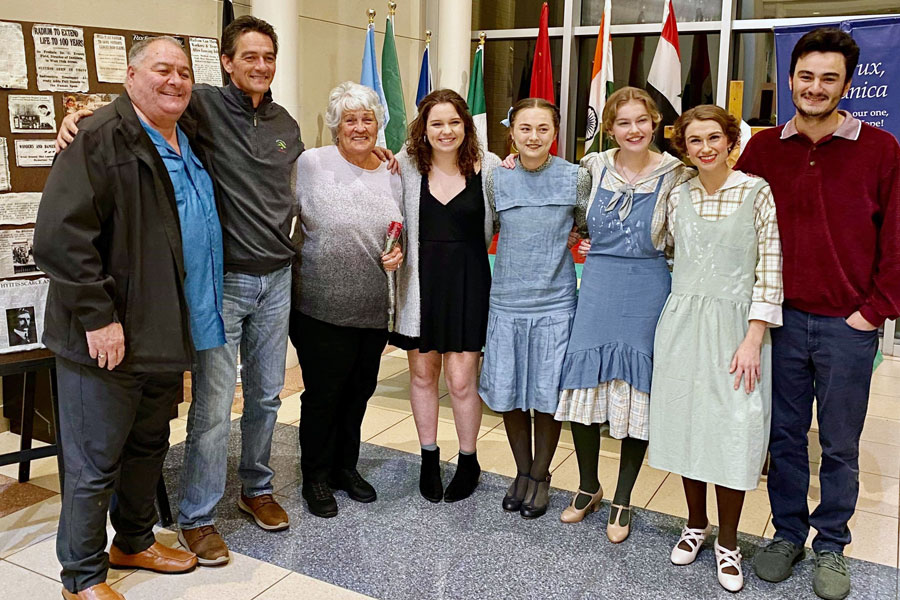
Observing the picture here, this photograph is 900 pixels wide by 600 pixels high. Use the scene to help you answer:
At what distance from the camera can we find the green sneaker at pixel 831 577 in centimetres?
236

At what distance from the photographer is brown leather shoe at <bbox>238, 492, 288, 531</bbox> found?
2.72 metres

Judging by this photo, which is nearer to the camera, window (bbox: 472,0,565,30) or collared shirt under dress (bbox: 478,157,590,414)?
collared shirt under dress (bbox: 478,157,590,414)

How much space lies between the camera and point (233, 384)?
2.50 metres

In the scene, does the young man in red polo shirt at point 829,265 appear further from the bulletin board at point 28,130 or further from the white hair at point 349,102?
the bulletin board at point 28,130

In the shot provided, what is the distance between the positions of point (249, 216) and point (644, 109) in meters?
1.27

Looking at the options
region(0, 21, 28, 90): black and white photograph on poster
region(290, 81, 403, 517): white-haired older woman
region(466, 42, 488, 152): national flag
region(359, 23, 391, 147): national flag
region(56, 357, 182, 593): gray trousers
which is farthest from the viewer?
region(466, 42, 488, 152): national flag

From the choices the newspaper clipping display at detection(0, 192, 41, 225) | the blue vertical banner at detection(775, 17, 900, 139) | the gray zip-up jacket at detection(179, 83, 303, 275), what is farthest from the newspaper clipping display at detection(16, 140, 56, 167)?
the blue vertical banner at detection(775, 17, 900, 139)

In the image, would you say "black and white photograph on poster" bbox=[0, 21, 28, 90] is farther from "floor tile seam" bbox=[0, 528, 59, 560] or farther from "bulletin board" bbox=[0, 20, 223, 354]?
"floor tile seam" bbox=[0, 528, 59, 560]

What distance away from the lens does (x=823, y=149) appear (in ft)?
7.48

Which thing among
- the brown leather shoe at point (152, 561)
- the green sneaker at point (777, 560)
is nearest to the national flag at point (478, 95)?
the green sneaker at point (777, 560)

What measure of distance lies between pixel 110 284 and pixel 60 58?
3.41 feet

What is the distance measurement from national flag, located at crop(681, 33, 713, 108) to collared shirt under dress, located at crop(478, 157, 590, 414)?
12.8 ft

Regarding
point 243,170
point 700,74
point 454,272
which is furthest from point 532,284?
point 700,74

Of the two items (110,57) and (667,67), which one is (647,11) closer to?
(667,67)
